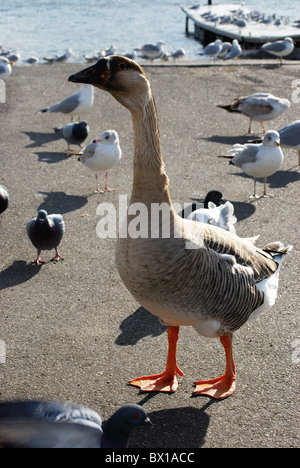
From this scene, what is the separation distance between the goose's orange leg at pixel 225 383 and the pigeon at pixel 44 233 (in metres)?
3.07

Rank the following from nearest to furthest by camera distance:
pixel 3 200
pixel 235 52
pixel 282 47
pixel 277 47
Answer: pixel 3 200 → pixel 282 47 → pixel 277 47 → pixel 235 52

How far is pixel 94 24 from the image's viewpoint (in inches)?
1695

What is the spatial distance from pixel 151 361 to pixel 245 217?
3.79 meters

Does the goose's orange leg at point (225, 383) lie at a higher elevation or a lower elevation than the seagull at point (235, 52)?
higher

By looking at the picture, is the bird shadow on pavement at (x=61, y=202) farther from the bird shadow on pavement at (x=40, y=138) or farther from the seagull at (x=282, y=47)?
the seagull at (x=282, y=47)

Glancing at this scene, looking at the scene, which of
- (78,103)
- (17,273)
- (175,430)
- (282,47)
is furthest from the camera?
(282,47)

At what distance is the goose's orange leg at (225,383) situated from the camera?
505 centimetres

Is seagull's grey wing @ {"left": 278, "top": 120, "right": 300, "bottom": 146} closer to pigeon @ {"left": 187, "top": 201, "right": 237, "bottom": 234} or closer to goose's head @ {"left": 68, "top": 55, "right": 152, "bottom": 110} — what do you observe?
pigeon @ {"left": 187, "top": 201, "right": 237, "bottom": 234}

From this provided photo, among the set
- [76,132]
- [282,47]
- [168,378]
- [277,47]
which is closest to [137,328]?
[168,378]

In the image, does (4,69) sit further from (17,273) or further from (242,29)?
(242,29)

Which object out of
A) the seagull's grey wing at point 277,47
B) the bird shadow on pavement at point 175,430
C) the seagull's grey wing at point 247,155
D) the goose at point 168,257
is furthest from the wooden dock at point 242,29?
the bird shadow on pavement at point 175,430

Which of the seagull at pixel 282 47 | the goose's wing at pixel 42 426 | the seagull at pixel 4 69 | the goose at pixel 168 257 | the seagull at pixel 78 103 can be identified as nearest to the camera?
the goose's wing at pixel 42 426

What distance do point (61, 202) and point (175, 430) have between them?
5457 millimetres

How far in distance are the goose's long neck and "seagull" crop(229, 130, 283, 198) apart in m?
5.29
